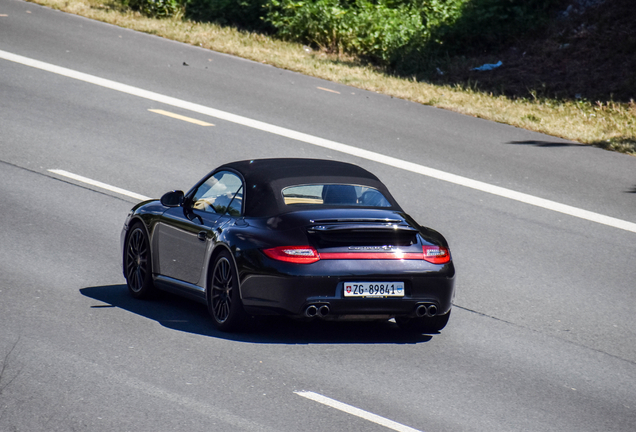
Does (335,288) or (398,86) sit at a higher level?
(398,86)

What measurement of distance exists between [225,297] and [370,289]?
3.98 feet

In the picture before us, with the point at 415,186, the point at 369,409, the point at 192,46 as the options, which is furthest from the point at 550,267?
the point at 192,46

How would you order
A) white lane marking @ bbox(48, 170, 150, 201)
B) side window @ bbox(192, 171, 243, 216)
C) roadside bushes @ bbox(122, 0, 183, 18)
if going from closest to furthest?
side window @ bbox(192, 171, 243, 216)
white lane marking @ bbox(48, 170, 150, 201)
roadside bushes @ bbox(122, 0, 183, 18)

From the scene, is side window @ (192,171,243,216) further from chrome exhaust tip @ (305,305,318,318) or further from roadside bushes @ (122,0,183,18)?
roadside bushes @ (122,0,183,18)

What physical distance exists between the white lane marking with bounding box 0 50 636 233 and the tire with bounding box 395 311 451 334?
5.81m

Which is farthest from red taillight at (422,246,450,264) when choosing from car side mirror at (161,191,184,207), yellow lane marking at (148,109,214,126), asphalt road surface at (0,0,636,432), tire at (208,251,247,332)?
yellow lane marking at (148,109,214,126)

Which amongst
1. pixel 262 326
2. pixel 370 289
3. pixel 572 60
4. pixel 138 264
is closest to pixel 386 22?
pixel 572 60

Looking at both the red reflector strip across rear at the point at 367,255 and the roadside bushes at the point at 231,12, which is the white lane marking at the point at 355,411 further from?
the roadside bushes at the point at 231,12

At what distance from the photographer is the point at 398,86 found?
19.9 metres

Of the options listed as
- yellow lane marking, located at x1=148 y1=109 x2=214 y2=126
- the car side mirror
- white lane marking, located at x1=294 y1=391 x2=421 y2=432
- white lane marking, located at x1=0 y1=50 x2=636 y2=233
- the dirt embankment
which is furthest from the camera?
the dirt embankment

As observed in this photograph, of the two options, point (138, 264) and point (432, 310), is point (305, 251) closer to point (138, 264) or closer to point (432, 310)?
point (432, 310)

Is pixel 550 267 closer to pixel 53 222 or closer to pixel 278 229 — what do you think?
pixel 278 229

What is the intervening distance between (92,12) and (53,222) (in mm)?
13945

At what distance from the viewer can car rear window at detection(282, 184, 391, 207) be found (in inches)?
303
